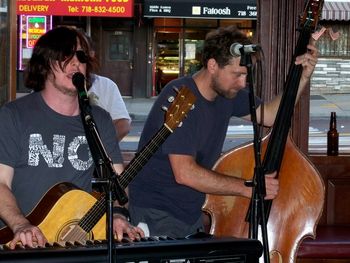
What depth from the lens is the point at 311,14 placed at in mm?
3303

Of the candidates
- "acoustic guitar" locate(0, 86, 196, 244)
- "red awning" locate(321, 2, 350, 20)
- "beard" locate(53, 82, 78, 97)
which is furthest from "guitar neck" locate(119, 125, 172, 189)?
"red awning" locate(321, 2, 350, 20)

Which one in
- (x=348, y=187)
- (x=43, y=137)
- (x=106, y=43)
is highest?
(x=106, y=43)

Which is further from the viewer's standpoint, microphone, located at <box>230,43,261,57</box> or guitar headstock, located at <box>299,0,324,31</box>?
guitar headstock, located at <box>299,0,324,31</box>

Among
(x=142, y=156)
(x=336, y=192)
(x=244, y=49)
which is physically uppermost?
(x=244, y=49)

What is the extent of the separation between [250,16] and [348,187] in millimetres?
1169

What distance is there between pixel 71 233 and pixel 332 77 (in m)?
2.50

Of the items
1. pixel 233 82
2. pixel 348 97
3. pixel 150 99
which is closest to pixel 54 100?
pixel 233 82

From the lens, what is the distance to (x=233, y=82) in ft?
11.4

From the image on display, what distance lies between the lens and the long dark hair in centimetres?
313

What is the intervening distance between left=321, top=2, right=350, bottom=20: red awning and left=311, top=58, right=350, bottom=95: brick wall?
0.79 ft

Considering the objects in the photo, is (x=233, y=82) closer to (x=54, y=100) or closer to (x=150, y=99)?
(x=54, y=100)

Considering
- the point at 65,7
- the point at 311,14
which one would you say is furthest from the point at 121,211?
the point at 65,7

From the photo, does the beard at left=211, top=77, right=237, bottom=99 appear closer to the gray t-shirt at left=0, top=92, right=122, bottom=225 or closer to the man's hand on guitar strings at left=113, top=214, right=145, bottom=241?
the gray t-shirt at left=0, top=92, right=122, bottom=225

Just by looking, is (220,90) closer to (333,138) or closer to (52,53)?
(52,53)
